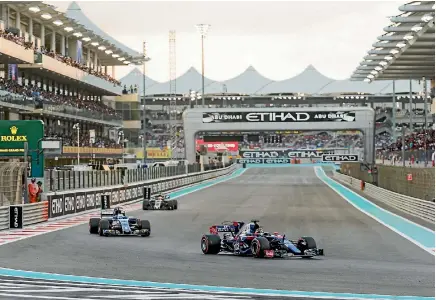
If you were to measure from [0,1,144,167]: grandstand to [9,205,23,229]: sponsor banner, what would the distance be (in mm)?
28283

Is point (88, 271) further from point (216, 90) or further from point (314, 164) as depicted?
point (216, 90)

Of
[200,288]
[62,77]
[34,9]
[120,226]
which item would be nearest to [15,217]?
[120,226]

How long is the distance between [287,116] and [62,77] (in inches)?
744

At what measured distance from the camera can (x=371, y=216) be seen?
37.1m

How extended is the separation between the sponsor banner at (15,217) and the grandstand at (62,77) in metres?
28.3

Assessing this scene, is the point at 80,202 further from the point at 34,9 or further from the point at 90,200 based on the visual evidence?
the point at 34,9

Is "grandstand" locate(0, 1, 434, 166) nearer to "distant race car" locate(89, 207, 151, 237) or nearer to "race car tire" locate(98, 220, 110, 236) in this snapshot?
"distant race car" locate(89, 207, 151, 237)

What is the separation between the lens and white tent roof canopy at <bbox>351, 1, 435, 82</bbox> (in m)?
38.0

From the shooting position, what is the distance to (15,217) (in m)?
28.4

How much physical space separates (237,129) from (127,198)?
25.7m

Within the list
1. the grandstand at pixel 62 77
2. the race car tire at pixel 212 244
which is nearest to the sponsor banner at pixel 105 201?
the grandstand at pixel 62 77

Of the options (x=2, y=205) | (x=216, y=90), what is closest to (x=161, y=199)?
(x=2, y=205)

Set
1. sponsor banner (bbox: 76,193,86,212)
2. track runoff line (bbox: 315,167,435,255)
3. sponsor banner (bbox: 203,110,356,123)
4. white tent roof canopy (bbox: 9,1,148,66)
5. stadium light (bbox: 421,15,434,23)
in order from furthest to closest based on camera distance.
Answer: sponsor banner (bbox: 203,110,356,123) → white tent roof canopy (bbox: 9,1,148,66) → stadium light (bbox: 421,15,434,23) → sponsor banner (bbox: 76,193,86,212) → track runoff line (bbox: 315,167,435,255)

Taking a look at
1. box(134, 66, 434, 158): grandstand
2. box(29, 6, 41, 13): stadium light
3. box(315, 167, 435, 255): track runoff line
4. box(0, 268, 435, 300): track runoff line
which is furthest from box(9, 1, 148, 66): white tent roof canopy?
box(0, 268, 435, 300): track runoff line
